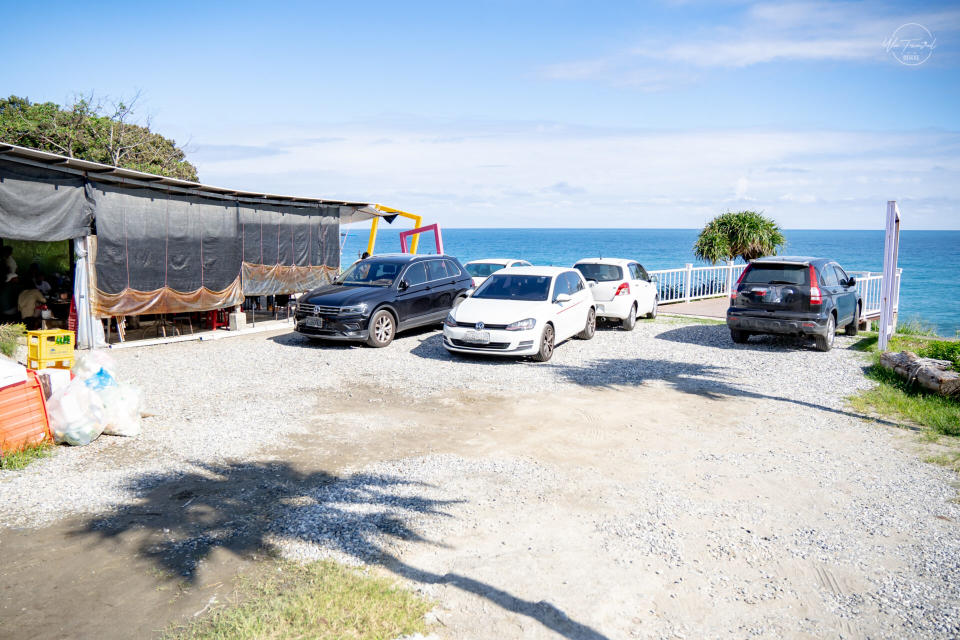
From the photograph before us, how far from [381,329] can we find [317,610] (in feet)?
29.6

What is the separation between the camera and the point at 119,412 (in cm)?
701

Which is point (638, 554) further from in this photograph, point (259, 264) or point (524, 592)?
point (259, 264)

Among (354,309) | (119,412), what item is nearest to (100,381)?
(119,412)

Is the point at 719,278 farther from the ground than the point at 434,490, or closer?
farther from the ground

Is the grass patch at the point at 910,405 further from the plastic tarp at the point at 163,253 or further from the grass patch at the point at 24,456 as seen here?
the plastic tarp at the point at 163,253

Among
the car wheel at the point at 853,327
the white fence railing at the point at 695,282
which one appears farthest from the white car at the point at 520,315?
the white fence railing at the point at 695,282

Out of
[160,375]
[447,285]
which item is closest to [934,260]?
[447,285]

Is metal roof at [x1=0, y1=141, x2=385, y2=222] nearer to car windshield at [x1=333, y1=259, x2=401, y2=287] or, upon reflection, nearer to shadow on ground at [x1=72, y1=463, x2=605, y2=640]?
car windshield at [x1=333, y1=259, x2=401, y2=287]

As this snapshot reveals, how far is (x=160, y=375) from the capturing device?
10.1m

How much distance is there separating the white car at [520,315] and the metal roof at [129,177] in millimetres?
6042

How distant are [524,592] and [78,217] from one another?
11.3m

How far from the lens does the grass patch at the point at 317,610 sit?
3527 millimetres

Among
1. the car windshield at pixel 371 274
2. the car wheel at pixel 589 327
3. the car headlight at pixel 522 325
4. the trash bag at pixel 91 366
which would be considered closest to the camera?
the trash bag at pixel 91 366

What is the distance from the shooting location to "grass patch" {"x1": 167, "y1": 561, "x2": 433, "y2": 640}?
3.53m
